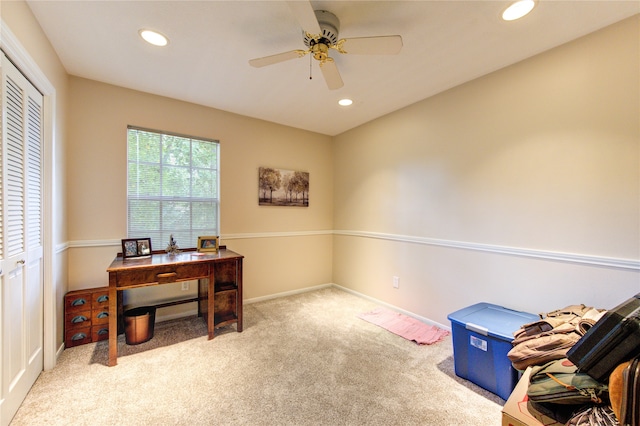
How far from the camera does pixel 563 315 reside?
63.8 inches

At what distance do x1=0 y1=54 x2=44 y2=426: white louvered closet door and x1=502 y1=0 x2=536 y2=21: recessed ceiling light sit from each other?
2.85 metres

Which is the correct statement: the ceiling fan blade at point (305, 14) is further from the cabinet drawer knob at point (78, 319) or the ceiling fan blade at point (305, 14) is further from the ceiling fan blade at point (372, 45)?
the cabinet drawer knob at point (78, 319)

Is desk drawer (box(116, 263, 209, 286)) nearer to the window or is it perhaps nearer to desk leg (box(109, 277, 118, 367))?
desk leg (box(109, 277, 118, 367))

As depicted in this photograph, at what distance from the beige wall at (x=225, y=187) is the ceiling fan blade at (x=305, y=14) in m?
2.11

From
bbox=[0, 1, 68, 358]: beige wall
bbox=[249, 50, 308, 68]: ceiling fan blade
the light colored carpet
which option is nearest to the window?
bbox=[0, 1, 68, 358]: beige wall

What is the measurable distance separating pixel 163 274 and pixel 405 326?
239 centimetres

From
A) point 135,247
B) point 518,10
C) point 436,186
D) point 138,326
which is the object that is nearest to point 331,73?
point 518,10

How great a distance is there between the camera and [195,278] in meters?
2.46

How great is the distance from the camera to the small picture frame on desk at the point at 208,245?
284 centimetres

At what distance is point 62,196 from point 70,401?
1607mm

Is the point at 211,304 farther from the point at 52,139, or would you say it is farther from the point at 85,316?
the point at 52,139

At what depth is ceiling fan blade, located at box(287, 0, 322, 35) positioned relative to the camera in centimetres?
128

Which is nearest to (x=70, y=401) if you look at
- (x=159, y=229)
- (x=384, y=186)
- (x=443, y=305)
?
(x=159, y=229)

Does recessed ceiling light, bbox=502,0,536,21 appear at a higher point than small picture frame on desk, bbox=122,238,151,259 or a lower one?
higher
